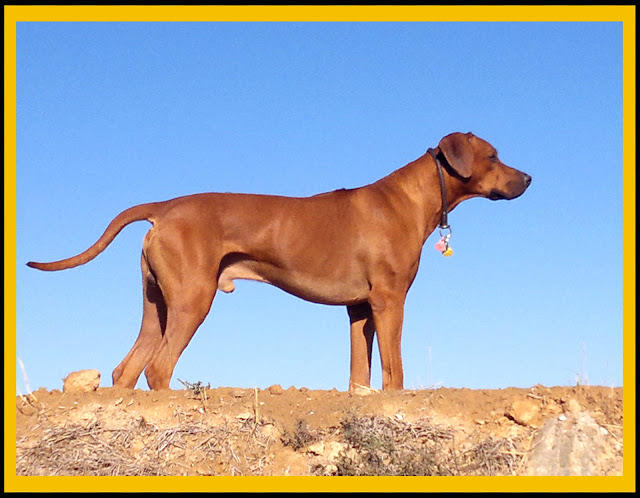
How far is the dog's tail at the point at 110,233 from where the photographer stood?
9.48 metres

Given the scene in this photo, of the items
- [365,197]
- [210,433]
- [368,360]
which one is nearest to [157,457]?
[210,433]

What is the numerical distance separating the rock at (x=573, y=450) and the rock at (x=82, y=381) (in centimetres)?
429

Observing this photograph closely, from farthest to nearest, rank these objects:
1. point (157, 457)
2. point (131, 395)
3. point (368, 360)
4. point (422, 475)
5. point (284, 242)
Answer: point (368, 360)
point (284, 242)
point (131, 395)
point (157, 457)
point (422, 475)

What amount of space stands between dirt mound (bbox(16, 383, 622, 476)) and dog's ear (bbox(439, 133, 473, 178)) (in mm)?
3021

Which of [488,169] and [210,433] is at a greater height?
[488,169]

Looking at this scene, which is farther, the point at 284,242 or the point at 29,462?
the point at 284,242

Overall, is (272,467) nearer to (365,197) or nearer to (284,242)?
(284,242)

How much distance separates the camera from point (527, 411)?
8367 millimetres

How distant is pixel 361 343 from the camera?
1083 cm

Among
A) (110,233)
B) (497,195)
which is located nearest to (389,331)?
(497,195)

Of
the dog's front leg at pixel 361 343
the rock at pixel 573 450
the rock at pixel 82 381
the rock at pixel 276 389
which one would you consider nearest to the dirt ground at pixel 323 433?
the rock at pixel 573 450

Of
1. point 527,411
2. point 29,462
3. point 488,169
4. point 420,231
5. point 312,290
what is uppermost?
point 488,169

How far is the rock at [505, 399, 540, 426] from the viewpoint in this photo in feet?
27.3

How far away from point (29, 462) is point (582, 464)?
4.93 metres
